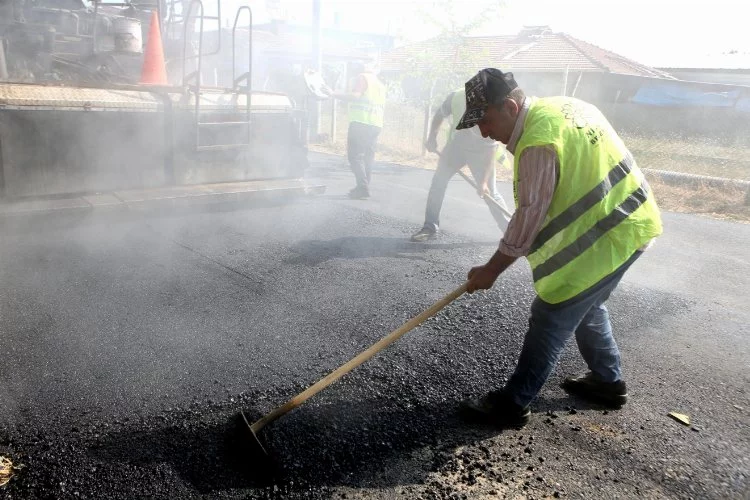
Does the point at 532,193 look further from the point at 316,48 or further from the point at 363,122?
the point at 316,48

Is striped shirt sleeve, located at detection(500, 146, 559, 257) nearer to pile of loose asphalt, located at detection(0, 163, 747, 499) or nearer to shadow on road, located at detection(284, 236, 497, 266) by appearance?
pile of loose asphalt, located at detection(0, 163, 747, 499)

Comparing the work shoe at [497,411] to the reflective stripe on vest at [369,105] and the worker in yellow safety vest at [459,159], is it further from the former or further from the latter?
the reflective stripe on vest at [369,105]

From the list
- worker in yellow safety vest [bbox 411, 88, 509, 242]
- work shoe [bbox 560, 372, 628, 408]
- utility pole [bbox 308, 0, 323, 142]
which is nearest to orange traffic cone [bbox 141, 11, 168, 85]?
worker in yellow safety vest [bbox 411, 88, 509, 242]

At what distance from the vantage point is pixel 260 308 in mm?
3391

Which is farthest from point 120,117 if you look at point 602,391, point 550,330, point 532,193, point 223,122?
point 602,391

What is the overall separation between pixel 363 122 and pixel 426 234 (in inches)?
96.6

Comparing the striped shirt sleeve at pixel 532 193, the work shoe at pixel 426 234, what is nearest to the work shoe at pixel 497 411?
the striped shirt sleeve at pixel 532 193

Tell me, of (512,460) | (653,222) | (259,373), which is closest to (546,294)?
(653,222)

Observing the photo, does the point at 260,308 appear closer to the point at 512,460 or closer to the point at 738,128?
the point at 512,460

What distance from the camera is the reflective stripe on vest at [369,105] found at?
6.83 meters

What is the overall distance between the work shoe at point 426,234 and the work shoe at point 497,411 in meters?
2.77

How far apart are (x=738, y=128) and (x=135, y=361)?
63.8ft

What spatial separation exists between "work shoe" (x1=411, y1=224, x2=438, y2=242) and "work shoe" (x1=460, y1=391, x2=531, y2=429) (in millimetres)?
2770

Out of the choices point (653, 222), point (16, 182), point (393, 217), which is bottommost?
point (393, 217)
